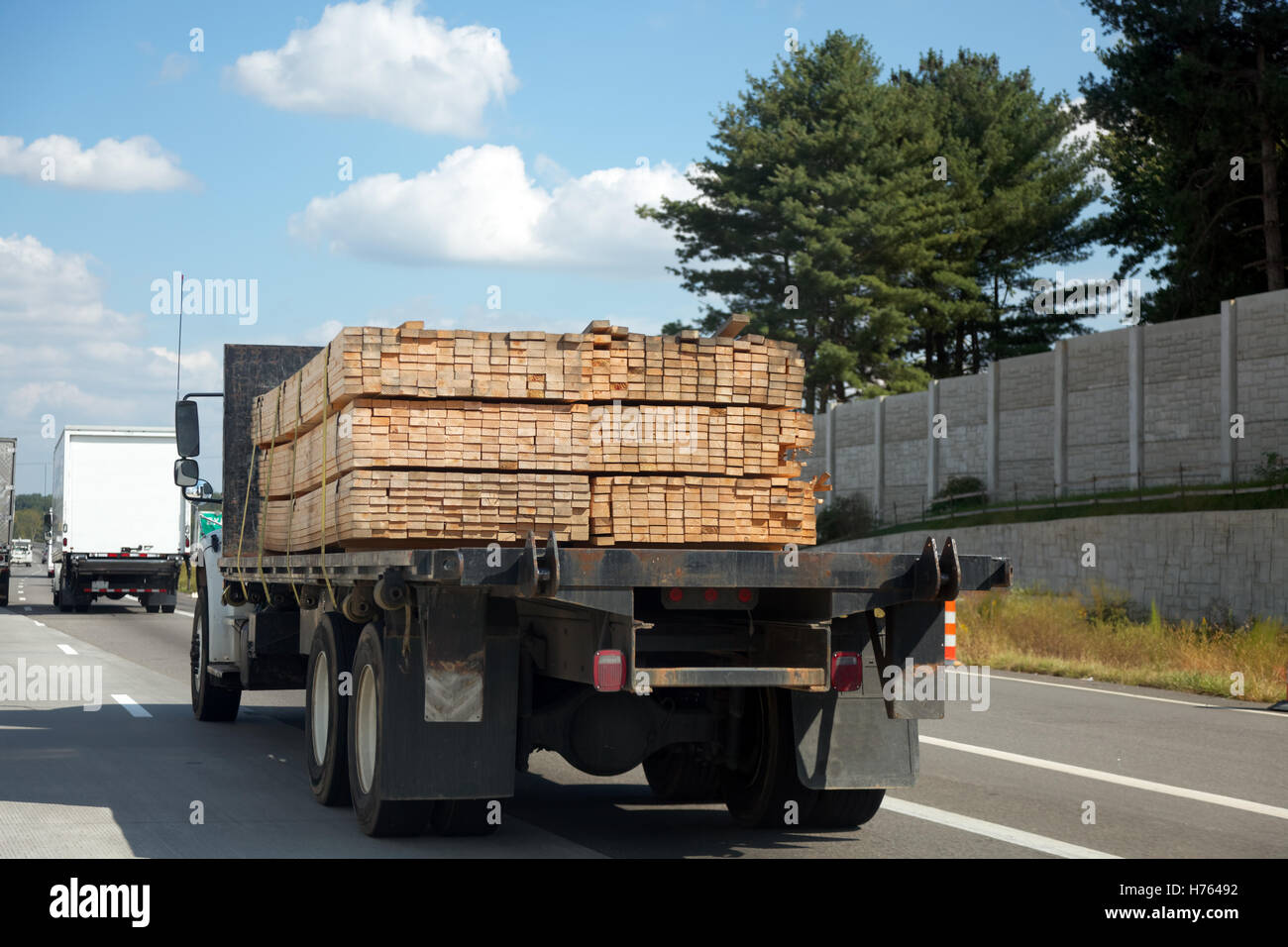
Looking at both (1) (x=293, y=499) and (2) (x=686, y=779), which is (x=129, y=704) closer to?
(1) (x=293, y=499)

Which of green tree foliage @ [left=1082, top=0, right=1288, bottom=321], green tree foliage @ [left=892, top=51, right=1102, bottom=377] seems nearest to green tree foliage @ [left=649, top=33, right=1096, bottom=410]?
green tree foliage @ [left=892, top=51, right=1102, bottom=377]

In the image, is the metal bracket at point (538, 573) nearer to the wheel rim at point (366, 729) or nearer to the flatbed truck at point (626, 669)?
the flatbed truck at point (626, 669)

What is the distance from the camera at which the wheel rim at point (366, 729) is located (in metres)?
7.99

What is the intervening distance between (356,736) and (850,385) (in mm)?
51376

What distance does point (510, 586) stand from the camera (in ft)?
23.0

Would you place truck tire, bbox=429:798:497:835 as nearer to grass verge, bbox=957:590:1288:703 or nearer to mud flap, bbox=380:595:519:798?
mud flap, bbox=380:595:519:798

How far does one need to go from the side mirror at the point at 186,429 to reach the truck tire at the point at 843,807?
7076 millimetres

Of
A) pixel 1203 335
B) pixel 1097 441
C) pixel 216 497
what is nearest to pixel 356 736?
pixel 216 497

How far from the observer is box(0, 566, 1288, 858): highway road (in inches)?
316

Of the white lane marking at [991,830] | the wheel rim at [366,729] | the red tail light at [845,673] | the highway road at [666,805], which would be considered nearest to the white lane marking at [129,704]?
the highway road at [666,805]

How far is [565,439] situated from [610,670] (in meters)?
1.35

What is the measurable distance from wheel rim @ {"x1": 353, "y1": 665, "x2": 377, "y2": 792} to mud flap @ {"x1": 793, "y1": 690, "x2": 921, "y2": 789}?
2.26 metres

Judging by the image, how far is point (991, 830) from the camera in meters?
8.62

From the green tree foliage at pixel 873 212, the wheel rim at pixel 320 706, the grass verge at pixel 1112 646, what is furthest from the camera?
the green tree foliage at pixel 873 212
